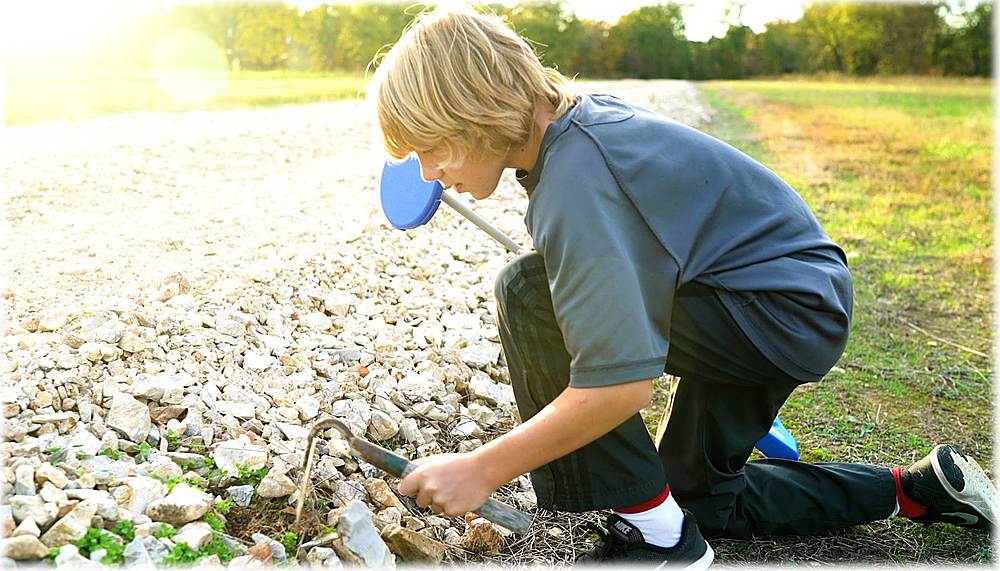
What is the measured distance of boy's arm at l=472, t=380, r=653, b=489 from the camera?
67.0 inches

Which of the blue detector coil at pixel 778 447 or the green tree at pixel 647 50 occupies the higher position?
the green tree at pixel 647 50

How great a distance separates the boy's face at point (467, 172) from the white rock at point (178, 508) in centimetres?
85

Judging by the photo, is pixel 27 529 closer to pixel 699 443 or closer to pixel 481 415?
pixel 481 415

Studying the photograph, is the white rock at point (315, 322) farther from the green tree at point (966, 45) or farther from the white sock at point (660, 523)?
the green tree at point (966, 45)

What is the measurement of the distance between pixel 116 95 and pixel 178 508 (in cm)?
1279

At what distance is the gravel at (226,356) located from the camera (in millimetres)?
2027

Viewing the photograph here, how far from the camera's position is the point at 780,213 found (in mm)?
2037

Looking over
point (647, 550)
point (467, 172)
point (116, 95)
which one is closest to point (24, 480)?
point (467, 172)

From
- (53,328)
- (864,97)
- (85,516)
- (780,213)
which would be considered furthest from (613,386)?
(864,97)

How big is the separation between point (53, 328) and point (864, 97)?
21.3m

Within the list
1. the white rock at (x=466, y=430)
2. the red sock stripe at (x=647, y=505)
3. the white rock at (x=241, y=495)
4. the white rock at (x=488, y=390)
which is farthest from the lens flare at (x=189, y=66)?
the red sock stripe at (x=647, y=505)

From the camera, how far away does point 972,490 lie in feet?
7.82

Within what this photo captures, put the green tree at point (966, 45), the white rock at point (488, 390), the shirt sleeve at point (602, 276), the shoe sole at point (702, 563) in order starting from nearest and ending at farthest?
the shirt sleeve at point (602, 276) → the shoe sole at point (702, 563) → the white rock at point (488, 390) → the green tree at point (966, 45)

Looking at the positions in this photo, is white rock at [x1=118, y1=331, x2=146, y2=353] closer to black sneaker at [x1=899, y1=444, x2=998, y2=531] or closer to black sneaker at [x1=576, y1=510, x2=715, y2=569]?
black sneaker at [x1=576, y1=510, x2=715, y2=569]
